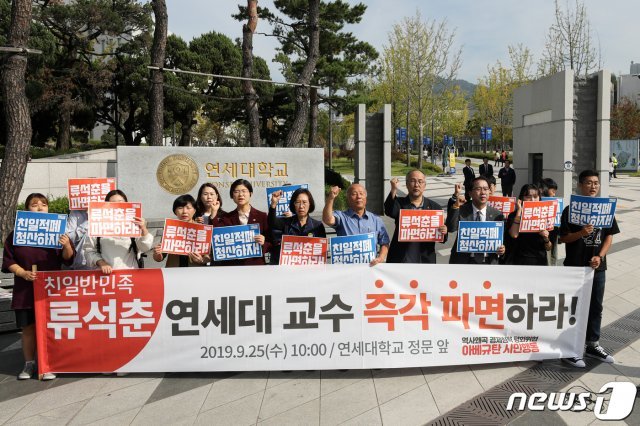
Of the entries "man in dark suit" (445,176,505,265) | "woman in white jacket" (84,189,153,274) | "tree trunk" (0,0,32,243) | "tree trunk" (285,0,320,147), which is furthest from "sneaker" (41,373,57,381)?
"tree trunk" (285,0,320,147)

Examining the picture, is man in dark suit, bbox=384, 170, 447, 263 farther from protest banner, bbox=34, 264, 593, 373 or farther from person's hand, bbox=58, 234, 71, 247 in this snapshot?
person's hand, bbox=58, 234, 71, 247

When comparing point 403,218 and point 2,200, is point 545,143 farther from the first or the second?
point 2,200

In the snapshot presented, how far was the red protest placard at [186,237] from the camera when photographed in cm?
464

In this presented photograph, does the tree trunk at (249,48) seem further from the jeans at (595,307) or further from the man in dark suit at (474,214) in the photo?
the jeans at (595,307)

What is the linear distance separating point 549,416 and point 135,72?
31.7 m

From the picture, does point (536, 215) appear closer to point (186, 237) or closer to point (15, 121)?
point (186, 237)

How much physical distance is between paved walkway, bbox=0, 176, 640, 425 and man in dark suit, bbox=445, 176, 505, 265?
40.2 inches

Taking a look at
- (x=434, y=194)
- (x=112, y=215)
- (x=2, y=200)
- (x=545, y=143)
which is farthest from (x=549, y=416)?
(x=434, y=194)

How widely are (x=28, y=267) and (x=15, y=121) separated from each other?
7916 millimetres

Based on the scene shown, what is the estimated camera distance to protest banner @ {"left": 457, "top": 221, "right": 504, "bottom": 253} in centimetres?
494

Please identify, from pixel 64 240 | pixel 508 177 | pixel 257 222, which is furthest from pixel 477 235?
pixel 508 177

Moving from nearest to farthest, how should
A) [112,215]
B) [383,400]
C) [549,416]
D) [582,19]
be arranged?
[549,416]
[383,400]
[112,215]
[582,19]

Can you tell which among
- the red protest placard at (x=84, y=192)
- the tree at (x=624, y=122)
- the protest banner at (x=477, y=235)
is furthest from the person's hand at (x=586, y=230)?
the tree at (x=624, y=122)

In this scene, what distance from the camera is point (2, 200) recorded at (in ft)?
36.5
